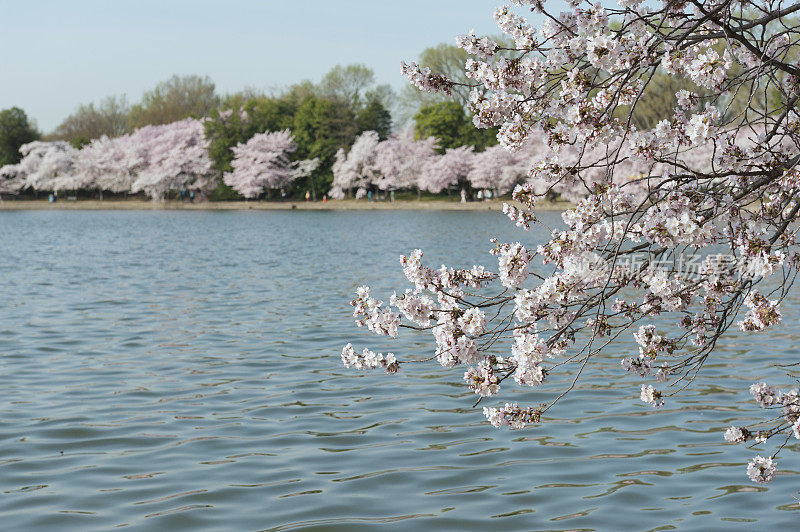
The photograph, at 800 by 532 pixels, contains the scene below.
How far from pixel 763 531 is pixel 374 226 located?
47062 mm

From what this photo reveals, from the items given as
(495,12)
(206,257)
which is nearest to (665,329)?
(495,12)

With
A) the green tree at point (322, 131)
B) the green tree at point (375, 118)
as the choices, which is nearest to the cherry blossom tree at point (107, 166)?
the green tree at point (322, 131)

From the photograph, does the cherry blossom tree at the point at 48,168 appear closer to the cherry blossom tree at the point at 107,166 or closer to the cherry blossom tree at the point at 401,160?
the cherry blossom tree at the point at 107,166

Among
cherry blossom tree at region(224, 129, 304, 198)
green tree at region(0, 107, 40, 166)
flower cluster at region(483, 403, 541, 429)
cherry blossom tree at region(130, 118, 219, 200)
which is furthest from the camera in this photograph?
green tree at region(0, 107, 40, 166)

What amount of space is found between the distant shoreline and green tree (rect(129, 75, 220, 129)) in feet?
48.8

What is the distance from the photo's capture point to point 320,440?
8852 millimetres

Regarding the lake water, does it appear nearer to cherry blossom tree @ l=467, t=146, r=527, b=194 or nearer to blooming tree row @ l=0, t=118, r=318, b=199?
cherry blossom tree @ l=467, t=146, r=527, b=194

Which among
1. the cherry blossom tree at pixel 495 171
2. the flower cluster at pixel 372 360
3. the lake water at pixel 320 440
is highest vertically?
the cherry blossom tree at pixel 495 171

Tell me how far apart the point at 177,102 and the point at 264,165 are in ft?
107

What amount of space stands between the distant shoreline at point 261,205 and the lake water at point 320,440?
5926 centimetres

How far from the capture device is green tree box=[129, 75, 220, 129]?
11169 centimetres

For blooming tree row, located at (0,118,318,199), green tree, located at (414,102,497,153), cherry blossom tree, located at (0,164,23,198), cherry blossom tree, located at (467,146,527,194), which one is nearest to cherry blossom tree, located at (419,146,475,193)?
cherry blossom tree, located at (467,146,527,194)

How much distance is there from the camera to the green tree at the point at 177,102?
112 meters

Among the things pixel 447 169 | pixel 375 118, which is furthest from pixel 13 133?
pixel 447 169
